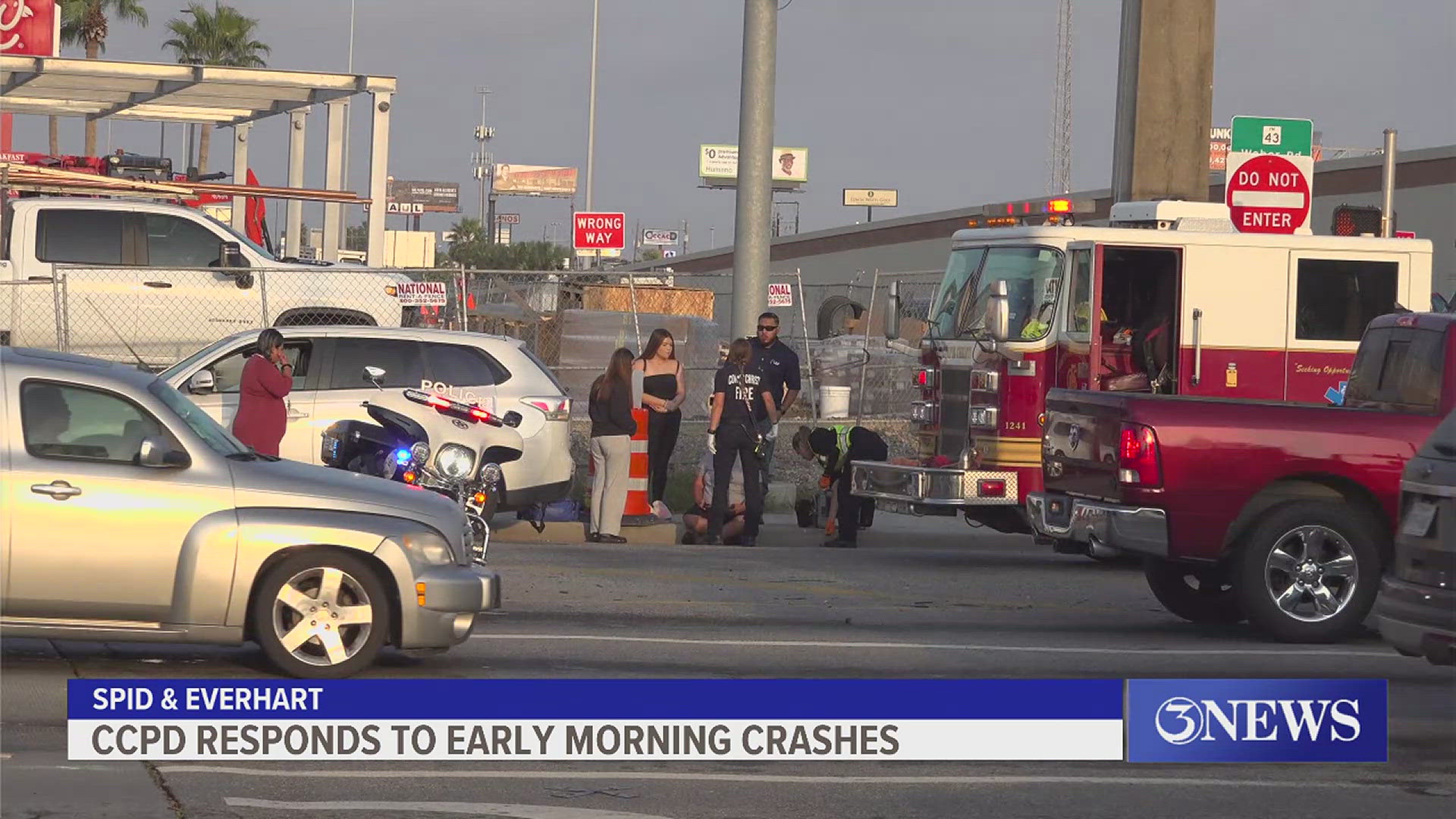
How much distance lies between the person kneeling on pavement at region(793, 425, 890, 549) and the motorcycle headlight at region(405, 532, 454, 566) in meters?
7.11

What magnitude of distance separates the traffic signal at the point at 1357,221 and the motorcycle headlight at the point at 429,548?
31.7 feet

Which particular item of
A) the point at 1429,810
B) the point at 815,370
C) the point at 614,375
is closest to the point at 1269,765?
the point at 1429,810

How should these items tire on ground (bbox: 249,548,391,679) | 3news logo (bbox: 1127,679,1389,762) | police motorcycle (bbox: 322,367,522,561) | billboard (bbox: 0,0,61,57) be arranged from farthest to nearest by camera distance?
1. billboard (bbox: 0,0,61,57)
2. police motorcycle (bbox: 322,367,522,561)
3. tire on ground (bbox: 249,548,391,679)
4. 3news logo (bbox: 1127,679,1389,762)

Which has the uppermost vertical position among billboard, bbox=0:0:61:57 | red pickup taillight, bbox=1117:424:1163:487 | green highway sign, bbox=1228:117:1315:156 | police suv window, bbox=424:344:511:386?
billboard, bbox=0:0:61:57

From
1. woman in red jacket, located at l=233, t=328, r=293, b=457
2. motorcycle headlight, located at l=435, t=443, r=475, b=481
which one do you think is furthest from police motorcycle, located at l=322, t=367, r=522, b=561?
woman in red jacket, located at l=233, t=328, r=293, b=457

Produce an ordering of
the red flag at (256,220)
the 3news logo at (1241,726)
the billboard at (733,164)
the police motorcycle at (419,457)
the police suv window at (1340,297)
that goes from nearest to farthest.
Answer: the 3news logo at (1241,726) → the police motorcycle at (419,457) → the police suv window at (1340,297) → the red flag at (256,220) → the billboard at (733,164)

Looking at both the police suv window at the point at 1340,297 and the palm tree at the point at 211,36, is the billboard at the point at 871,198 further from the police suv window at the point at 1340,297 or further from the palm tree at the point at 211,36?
the police suv window at the point at 1340,297

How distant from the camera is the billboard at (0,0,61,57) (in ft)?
85.3

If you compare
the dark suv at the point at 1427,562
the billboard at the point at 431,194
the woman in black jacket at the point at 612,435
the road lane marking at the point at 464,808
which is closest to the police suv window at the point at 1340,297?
the woman in black jacket at the point at 612,435

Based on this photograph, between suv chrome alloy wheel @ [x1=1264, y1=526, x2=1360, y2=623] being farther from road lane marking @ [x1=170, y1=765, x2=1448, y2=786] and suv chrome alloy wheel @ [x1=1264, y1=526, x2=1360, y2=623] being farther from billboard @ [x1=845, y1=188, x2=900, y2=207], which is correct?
billboard @ [x1=845, y1=188, x2=900, y2=207]

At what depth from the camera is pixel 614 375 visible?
15.7 m

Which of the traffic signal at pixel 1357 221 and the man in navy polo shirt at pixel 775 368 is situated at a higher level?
the traffic signal at pixel 1357 221

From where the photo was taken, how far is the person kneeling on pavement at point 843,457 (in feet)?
52.5

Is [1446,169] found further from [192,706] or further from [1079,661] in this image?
[192,706]
